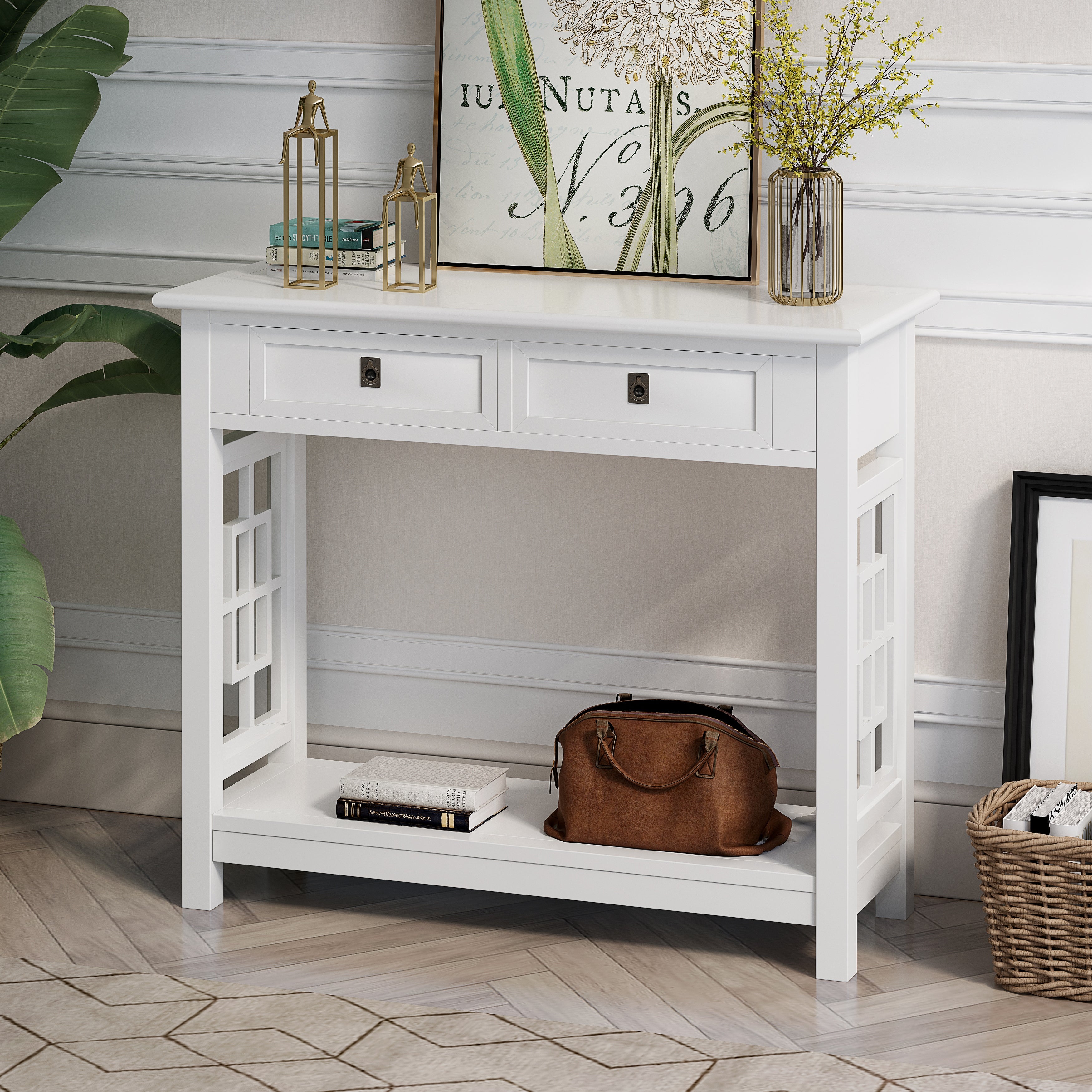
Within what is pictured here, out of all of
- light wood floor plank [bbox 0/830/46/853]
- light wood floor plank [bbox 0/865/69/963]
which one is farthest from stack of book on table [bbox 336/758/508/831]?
light wood floor plank [bbox 0/830/46/853]

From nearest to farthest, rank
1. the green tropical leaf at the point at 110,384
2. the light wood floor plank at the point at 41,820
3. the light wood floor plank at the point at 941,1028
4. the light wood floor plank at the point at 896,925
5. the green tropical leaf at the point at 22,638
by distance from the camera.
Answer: the light wood floor plank at the point at 941,1028
the green tropical leaf at the point at 22,638
the light wood floor plank at the point at 896,925
the green tropical leaf at the point at 110,384
the light wood floor plank at the point at 41,820

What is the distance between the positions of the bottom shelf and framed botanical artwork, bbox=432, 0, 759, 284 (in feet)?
3.23

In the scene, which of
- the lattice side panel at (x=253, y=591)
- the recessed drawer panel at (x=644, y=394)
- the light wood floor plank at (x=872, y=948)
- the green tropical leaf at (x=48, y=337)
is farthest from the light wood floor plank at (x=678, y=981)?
the green tropical leaf at (x=48, y=337)

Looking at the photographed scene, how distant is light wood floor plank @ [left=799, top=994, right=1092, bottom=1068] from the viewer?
220 cm

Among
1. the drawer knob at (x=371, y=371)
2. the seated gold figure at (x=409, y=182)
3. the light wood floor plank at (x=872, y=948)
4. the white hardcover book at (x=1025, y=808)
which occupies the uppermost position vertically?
the seated gold figure at (x=409, y=182)

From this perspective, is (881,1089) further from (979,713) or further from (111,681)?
(111,681)

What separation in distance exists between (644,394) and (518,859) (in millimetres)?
772

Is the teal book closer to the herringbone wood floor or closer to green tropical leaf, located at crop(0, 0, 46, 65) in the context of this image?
green tropical leaf, located at crop(0, 0, 46, 65)

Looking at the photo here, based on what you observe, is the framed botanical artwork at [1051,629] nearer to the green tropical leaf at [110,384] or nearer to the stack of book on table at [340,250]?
the stack of book on table at [340,250]

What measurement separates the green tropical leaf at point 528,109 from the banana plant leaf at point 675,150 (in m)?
0.09

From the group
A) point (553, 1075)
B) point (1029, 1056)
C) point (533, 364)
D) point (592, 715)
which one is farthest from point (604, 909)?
point (533, 364)

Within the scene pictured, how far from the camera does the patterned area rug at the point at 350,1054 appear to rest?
6.84ft

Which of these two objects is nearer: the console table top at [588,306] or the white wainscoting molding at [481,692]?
the console table top at [588,306]

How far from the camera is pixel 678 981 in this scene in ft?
7.95
